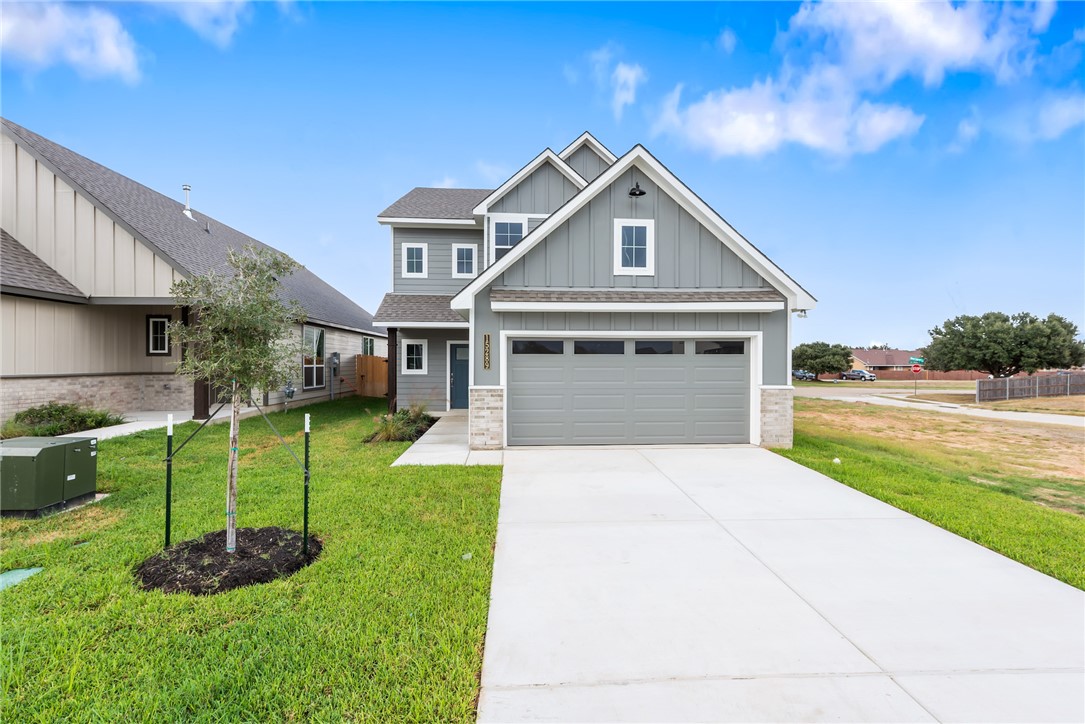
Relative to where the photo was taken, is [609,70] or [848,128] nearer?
[609,70]

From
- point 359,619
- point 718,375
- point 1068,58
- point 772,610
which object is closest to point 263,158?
point 718,375

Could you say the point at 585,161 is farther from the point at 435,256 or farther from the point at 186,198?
the point at 186,198

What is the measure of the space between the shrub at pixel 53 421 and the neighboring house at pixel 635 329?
377 inches

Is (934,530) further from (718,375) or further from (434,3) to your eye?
(434,3)

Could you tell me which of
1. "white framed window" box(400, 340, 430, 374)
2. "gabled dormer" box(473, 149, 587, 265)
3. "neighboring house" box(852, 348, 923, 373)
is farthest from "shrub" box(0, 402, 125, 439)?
"neighboring house" box(852, 348, 923, 373)

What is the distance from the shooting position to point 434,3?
1138cm

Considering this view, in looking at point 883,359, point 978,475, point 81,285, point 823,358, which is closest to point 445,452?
point 978,475

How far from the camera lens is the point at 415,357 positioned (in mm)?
15570

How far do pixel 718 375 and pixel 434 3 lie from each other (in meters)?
11.3

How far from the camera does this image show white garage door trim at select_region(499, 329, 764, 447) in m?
9.63

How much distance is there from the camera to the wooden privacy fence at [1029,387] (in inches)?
1049

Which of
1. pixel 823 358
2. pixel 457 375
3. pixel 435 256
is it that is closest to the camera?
pixel 435 256

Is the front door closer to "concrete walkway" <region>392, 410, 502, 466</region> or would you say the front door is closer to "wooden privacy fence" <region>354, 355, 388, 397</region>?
"concrete walkway" <region>392, 410, 502, 466</region>

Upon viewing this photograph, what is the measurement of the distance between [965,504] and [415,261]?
1439 centimetres
